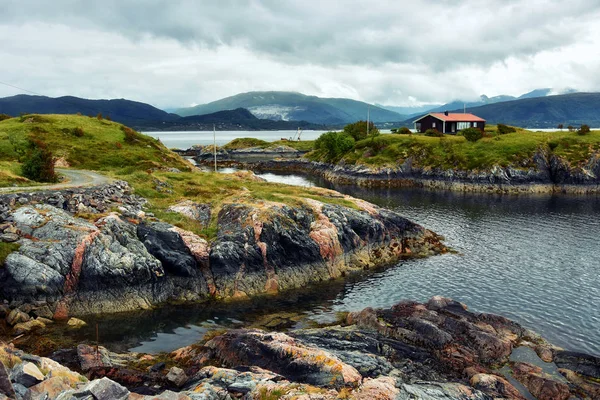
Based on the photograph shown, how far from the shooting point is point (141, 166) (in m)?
77.9

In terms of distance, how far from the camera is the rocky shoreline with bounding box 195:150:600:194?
10988cm

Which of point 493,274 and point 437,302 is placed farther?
point 493,274

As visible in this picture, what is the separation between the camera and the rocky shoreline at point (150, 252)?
33594 mm

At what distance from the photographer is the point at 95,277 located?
1384 inches

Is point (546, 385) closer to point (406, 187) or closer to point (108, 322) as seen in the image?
point (108, 322)

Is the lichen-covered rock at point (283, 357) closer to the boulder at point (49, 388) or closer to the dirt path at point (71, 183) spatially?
the boulder at point (49, 388)

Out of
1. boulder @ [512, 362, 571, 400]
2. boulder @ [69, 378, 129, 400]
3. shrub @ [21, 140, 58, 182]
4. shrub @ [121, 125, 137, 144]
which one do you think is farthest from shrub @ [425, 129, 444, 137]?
→ boulder @ [69, 378, 129, 400]

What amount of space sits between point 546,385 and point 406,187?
98.3 m

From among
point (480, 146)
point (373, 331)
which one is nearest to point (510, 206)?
point (480, 146)

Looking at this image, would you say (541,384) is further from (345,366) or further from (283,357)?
(283,357)

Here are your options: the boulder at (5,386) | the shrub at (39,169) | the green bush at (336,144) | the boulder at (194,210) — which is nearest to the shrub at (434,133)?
the green bush at (336,144)

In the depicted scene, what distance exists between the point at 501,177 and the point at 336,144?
62257 millimetres

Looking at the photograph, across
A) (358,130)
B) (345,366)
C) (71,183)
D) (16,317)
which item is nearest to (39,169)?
(71,183)

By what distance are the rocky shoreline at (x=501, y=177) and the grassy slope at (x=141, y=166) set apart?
60.6 metres
